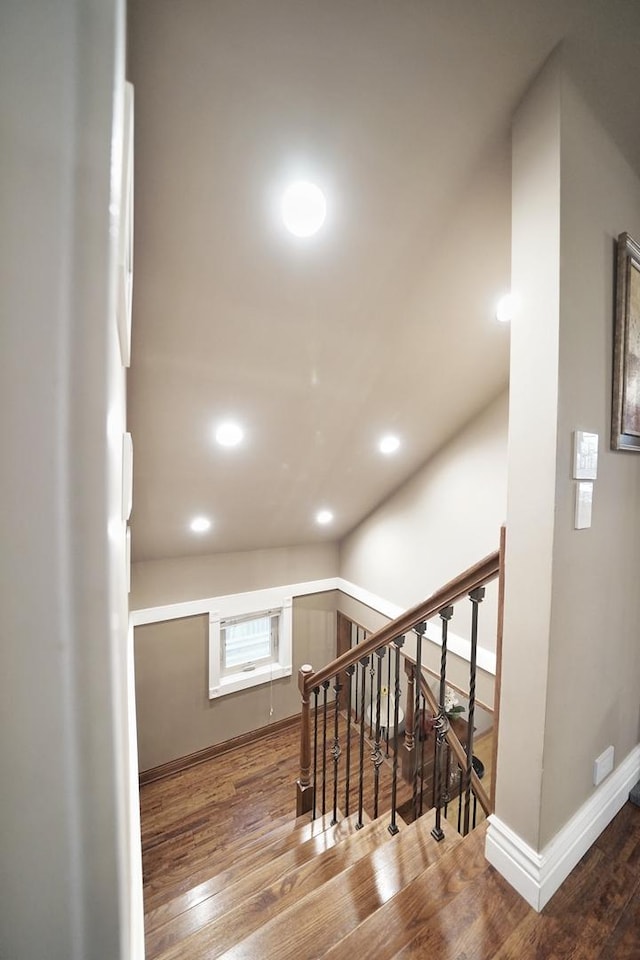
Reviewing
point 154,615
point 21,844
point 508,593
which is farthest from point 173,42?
point 154,615

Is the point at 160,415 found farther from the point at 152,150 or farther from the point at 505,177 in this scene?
the point at 505,177

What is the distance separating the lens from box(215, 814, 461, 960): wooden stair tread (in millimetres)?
1114

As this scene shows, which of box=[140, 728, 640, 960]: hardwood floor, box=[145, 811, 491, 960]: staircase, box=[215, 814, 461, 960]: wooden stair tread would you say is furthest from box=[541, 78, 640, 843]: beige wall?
box=[215, 814, 461, 960]: wooden stair tread

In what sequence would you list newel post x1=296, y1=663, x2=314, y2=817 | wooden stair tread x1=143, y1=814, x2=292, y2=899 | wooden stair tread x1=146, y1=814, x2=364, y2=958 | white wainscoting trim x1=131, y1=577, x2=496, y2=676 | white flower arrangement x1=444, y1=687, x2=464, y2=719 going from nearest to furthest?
wooden stair tread x1=146, y1=814, x2=364, y2=958
newel post x1=296, y1=663, x2=314, y2=817
wooden stair tread x1=143, y1=814, x2=292, y2=899
white wainscoting trim x1=131, y1=577, x2=496, y2=676
white flower arrangement x1=444, y1=687, x2=464, y2=719

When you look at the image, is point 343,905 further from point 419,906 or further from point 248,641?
point 248,641

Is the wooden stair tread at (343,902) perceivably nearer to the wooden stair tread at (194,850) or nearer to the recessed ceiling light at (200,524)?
the wooden stair tread at (194,850)

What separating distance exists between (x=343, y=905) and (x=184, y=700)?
330cm

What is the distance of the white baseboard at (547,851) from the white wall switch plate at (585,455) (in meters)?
1.17

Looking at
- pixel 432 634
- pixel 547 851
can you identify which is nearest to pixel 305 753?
pixel 547 851

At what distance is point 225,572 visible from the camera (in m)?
4.23

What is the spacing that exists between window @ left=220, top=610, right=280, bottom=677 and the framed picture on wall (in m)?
4.05

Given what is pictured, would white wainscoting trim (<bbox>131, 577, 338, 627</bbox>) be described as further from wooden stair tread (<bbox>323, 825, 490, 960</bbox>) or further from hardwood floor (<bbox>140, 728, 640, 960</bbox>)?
wooden stair tread (<bbox>323, 825, 490, 960</bbox>)

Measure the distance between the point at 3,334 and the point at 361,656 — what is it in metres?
1.84

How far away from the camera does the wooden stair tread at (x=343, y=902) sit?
1.11 metres
